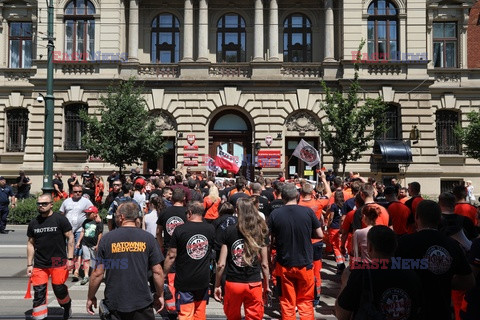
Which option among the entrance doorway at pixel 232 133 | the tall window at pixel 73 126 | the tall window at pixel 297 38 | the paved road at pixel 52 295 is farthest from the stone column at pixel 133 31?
the paved road at pixel 52 295

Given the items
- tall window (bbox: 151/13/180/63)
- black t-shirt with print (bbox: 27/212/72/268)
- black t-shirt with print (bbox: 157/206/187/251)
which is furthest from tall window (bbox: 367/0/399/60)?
black t-shirt with print (bbox: 27/212/72/268)

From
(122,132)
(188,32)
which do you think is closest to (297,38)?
(188,32)

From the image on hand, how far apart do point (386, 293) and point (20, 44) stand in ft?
103

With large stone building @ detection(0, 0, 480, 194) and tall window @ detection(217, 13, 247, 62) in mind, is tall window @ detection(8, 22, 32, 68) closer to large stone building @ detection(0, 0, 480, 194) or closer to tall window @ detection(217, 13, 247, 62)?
→ large stone building @ detection(0, 0, 480, 194)

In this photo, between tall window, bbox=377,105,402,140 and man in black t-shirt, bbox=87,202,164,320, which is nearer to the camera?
man in black t-shirt, bbox=87,202,164,320

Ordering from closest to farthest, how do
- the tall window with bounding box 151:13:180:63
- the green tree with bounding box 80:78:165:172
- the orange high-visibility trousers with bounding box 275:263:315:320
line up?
the orange high-visibility trousers with bounding box 275:263:315:320
the green tree with bounding box 80:78:165:172
the tall window with bounding box 151:13:180:63

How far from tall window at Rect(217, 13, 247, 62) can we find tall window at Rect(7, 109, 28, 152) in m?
13.3

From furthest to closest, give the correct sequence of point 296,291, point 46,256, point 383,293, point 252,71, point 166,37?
point 166,37, point 252,71, point 46,256, point 296,291, point 383,293

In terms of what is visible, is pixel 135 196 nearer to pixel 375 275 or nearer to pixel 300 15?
pixel 375 275

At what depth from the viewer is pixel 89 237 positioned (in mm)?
10055

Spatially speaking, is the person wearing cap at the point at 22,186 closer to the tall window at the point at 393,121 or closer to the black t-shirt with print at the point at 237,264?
the black t-shirt with print at the point at 237,264

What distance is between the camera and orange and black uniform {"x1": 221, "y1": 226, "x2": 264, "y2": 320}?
19.1ft

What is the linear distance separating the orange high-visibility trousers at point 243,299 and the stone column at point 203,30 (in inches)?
916

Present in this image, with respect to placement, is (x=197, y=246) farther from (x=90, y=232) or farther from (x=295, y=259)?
(x=90, y=232)
